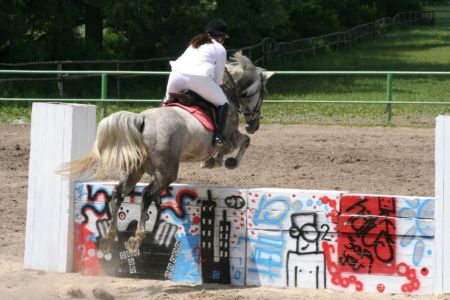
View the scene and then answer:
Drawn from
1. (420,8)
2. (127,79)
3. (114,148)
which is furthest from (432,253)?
(420,8)

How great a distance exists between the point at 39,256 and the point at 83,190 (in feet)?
2.46

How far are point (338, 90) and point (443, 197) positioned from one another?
21.3 meters

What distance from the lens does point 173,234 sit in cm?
858

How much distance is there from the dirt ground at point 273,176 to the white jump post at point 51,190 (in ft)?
0.60

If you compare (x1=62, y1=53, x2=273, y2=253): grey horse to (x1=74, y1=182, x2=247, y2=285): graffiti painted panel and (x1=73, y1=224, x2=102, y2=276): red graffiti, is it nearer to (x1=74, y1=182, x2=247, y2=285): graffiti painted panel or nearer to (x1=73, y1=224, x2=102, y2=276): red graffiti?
(x1=74, y1=182, x2=247, y2=285): graffiti painted panel

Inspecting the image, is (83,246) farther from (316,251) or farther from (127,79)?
(127,79)

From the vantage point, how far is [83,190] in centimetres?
882

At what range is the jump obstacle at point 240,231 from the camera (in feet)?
25.6

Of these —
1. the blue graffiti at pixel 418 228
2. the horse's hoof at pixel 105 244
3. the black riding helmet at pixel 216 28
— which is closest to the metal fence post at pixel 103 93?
the black riding helmet at pixel 216 28

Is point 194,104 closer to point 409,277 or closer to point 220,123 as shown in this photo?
point 220,123

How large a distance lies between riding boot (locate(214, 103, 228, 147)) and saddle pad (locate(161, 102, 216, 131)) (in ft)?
0.23

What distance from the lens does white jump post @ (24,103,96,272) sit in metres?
8.73

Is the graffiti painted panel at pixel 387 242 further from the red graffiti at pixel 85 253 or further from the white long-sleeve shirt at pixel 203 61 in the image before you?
the red graffiti at pixel 85 253

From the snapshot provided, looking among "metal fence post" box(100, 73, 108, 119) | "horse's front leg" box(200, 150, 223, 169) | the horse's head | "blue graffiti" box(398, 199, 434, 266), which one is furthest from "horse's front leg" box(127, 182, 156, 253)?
"metal fence post" box(100, 73, 108, 119)
